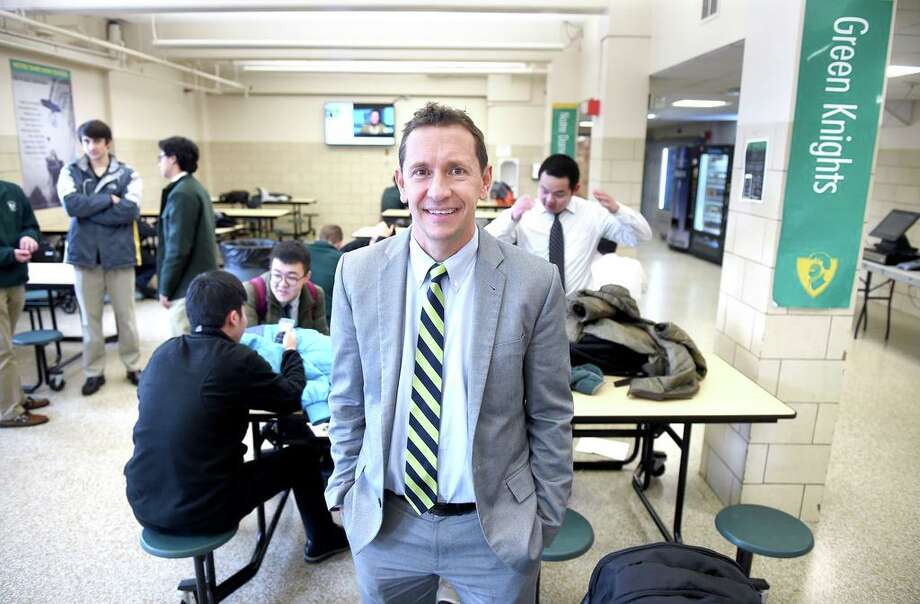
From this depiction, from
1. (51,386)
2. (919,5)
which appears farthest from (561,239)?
(51,386)

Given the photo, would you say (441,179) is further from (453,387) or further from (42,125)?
(42,125)

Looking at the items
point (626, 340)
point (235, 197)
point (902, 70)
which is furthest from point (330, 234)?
point (235, 197)

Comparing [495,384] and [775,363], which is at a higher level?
[495,384]

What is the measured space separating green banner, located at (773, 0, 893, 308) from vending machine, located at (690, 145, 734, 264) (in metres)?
8.04

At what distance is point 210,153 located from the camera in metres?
11.1

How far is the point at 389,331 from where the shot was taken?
1.29m

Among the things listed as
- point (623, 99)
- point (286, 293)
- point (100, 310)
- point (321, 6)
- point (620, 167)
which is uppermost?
point (321, 6)

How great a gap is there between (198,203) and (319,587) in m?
2.43

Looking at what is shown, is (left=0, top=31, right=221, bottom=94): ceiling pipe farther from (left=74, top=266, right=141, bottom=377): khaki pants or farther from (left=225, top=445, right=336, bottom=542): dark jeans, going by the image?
(left=225, top=445, right=336, bottom=542): dark jeans

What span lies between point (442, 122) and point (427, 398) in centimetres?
56

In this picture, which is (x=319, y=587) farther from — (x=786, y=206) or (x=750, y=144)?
Answer: (x=750, y=144)

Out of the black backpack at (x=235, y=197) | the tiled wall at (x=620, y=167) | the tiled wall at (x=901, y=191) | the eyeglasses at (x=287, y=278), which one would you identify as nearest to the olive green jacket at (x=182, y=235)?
the eyeglasses at (x=287, y=278)

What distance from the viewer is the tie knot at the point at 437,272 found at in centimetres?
129

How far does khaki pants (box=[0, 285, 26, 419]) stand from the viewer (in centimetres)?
363
